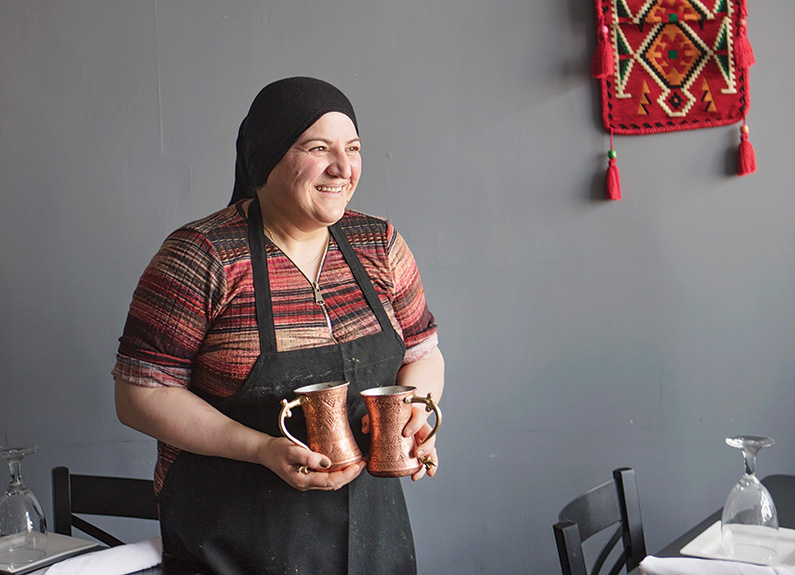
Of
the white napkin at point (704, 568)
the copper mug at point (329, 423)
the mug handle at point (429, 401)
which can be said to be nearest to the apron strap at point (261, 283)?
the copper mug at point (329, 423)

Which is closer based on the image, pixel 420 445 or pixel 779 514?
pixel 420 445

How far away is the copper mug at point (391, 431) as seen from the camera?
46.8 inches

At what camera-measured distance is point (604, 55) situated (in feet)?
5.86

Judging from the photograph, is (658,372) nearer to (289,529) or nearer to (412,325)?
(412,325)

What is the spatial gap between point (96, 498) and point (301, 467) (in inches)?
27.9

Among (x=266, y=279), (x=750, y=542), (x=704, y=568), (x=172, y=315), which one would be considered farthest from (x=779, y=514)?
(x=172, y=315)

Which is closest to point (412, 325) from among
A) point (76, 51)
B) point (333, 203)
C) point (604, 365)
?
point (333, 203)

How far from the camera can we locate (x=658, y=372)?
1879 mm

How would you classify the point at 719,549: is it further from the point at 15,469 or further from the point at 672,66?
the point at 15,469

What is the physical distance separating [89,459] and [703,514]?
1.55 m

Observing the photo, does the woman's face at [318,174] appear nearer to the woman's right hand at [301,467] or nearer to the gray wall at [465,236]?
the woman's right hand at [301,467]

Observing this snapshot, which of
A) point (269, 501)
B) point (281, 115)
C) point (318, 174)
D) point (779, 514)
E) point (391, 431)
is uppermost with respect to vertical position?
point (281, 115)

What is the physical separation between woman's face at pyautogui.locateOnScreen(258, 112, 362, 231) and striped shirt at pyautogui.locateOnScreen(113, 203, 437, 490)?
9 centimetres

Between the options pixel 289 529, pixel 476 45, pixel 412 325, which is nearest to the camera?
pixel 289 529
